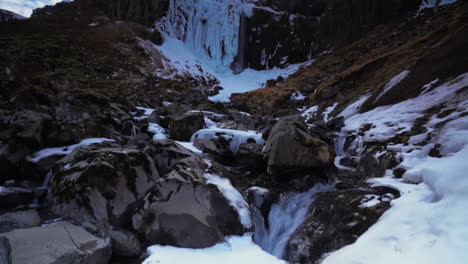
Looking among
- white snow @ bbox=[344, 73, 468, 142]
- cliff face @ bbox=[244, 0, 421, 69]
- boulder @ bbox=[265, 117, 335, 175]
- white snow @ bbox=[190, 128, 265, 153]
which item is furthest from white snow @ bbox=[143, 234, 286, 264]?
cliff face @ bbox=[244, 0, 421, 69]

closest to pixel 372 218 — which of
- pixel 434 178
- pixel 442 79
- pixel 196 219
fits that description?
pixel 434 178

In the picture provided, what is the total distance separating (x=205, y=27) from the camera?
41562 mm

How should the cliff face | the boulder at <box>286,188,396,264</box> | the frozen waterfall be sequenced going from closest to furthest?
1. the boulder at <box>286,188,396,264</box>
2. the cliff face
3. the frozen waterfall

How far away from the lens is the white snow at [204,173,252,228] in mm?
4422

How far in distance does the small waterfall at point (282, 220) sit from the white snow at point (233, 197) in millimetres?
334

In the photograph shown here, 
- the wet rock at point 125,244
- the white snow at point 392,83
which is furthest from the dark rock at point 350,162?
the wet rock at point 125,244

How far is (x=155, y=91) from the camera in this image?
70.2 ft

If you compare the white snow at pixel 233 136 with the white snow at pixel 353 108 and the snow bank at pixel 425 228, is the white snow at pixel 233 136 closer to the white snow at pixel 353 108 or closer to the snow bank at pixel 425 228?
the white snow at pixel 353 108

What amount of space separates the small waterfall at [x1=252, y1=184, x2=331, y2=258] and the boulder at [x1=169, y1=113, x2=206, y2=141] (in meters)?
5.27

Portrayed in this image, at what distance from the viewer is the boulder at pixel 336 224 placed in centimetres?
331

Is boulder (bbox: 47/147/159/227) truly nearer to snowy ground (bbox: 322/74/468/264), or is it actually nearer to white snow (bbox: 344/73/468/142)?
snowy ground (bbox: 322/74/468/264)

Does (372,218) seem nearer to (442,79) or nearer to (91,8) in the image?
(442,79)

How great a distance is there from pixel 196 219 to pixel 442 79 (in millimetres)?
9003

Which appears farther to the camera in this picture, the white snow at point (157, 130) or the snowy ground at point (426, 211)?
the white snow at point (157, 130)
